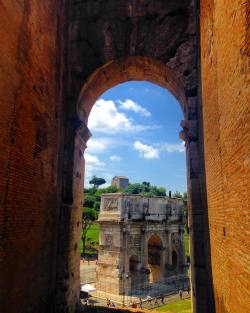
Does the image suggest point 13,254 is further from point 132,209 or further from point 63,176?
point 132,209

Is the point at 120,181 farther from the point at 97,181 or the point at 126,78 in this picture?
the point at 126,78

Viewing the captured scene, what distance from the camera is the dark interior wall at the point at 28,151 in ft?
12.9

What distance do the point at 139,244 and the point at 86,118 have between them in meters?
16.1

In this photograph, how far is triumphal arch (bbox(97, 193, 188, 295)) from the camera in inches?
786

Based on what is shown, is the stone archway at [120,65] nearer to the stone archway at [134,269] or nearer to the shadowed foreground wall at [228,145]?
the shadowed foreground wall at [228,145]

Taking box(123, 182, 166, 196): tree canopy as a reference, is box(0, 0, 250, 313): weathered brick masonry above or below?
below

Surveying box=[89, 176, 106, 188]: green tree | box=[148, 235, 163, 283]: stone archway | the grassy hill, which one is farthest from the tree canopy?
box=[148, 235, 163, 283]: stone archway

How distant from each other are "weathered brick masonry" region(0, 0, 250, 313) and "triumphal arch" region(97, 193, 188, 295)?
14476 mm

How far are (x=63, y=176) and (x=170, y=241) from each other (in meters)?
19.7

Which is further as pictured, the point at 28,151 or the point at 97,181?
the point at 97,181

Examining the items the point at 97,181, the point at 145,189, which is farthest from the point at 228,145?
the point at 97,181

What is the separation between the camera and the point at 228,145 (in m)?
3.36

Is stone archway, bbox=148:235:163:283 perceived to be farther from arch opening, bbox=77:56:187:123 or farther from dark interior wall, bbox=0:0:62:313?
dark interior wall, bbox=0:0:62:313

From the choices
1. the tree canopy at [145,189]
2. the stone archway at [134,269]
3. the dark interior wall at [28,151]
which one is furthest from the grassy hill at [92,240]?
the dark interior wall at [28,151]
